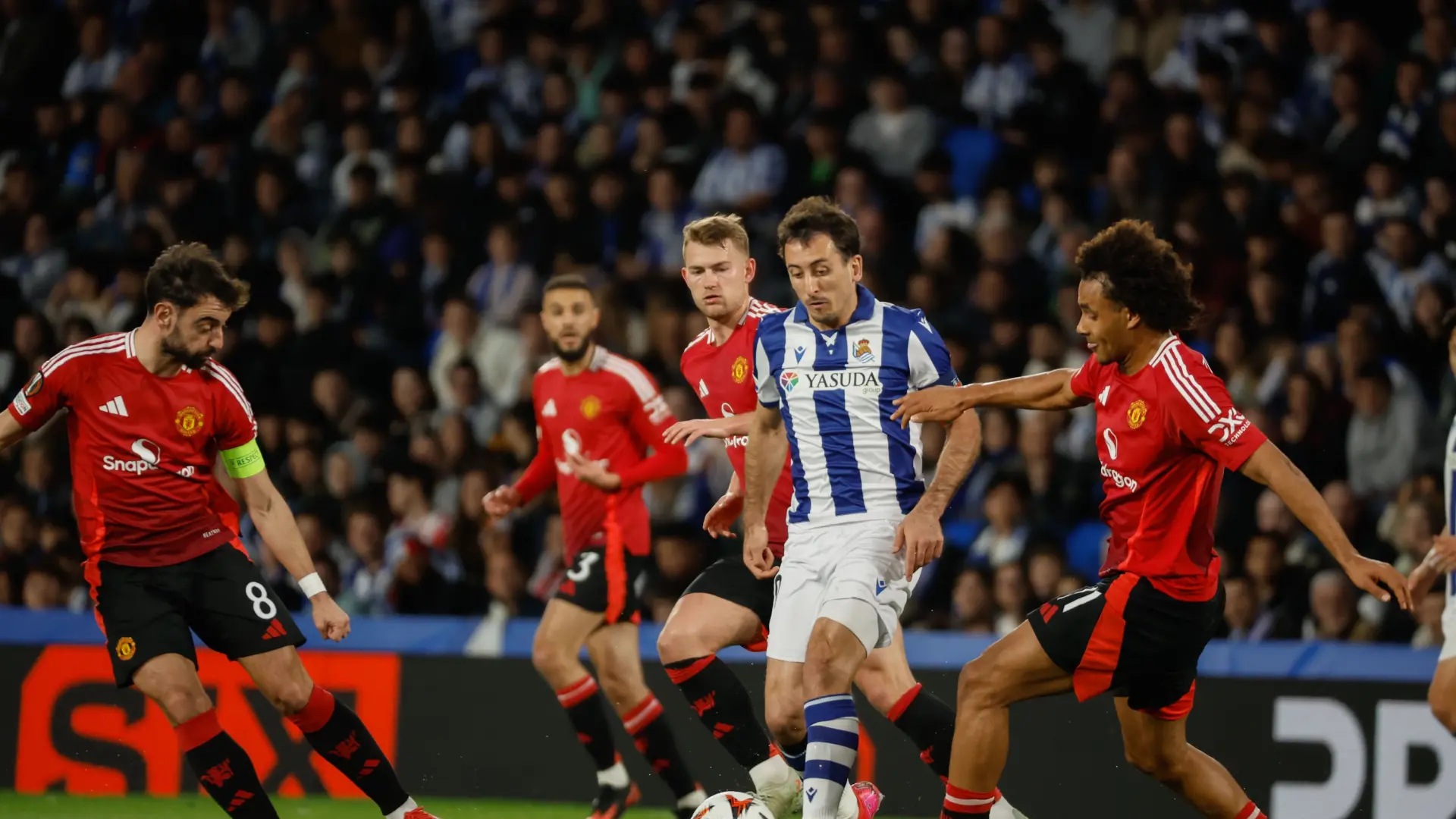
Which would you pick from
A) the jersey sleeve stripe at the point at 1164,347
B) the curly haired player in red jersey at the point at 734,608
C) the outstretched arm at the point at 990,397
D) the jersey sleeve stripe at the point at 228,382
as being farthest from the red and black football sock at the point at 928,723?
the jersey sleeve stripe at the point at 228,382

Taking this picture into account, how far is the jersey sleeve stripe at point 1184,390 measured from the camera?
5.61 meters

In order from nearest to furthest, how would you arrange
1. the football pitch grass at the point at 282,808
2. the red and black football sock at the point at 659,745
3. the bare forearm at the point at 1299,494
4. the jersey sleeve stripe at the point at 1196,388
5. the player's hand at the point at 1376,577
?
the player's hand at the point at 1376,577, the bare forearm at the point at 1299,494, the jersey sleeve stripe at the point at 1196,388, the red and black football sock at the point at 659,745, the football pitch grass at the point at 282,808

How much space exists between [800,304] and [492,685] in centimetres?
375

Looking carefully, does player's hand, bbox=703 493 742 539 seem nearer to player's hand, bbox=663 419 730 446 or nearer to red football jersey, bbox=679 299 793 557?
red football jersey, bbox=679 299 793 557

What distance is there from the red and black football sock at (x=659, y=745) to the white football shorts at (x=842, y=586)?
5.45 feet

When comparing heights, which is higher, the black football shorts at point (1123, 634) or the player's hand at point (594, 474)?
the player's hand at point (594, 474)

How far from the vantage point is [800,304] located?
6.57m

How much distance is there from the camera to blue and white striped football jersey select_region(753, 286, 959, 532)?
20.7 ft

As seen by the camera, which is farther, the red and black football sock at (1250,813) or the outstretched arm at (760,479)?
the outstretched arm at (760,479)

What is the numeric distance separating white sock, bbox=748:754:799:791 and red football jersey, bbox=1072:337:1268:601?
5.52ft

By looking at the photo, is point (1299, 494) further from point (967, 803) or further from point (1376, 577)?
point (967, 803)

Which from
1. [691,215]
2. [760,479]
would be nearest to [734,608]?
[760,479]

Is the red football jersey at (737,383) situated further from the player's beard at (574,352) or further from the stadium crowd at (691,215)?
the stadium crowd at (691,215)

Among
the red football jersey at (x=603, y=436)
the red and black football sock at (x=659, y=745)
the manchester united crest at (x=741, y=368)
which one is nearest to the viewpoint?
the manchester united crest at (x=741, y=368)
